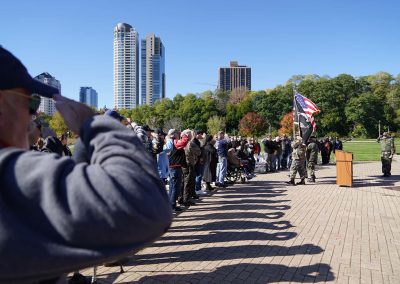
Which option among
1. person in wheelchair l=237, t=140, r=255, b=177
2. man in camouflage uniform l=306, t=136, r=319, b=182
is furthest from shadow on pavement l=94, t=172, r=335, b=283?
man in camouflage uniform l=306, t=136, r=319, b=182

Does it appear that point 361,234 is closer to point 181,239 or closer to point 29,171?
point 181,239

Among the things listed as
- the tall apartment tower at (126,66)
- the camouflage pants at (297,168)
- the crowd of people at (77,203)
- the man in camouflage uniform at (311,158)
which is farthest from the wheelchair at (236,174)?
the tall apartment tower at (126,66)

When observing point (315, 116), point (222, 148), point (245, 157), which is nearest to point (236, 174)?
point (245, 157)

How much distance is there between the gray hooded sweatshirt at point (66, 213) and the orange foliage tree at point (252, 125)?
68627mm

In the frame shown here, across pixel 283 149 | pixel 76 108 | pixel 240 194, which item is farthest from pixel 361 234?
pixel 283 149

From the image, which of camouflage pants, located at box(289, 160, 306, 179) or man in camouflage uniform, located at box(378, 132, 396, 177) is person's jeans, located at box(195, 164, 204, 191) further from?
man in camouflage uniform, located at box(378, 132, 396, 177)

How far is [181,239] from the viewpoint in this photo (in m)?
6.89

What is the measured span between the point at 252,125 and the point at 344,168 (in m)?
55.9

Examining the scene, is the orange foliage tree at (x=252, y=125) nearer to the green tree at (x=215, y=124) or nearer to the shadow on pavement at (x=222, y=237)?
the green tree at (x=215, y=124)

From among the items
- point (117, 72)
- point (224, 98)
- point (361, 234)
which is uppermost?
point (117, 72)

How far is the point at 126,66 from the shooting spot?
198m

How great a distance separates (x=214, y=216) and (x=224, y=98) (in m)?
85.9

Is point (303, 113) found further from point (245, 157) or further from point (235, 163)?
point (235, 163)

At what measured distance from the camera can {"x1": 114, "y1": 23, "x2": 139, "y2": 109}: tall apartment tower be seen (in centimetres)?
19375
